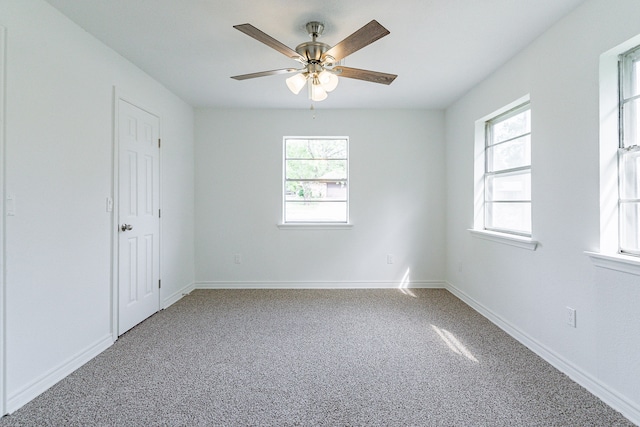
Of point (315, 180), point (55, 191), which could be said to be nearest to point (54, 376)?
point (55, 191)

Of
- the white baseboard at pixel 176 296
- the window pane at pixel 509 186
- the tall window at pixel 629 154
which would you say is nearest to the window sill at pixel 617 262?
the tall window at pixel 629 154

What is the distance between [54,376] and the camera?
2.06 m

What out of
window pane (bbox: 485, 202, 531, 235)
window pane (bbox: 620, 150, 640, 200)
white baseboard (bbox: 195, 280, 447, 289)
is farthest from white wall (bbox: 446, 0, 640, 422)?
white baseboard (bbox: 195, 280, 447, 289)

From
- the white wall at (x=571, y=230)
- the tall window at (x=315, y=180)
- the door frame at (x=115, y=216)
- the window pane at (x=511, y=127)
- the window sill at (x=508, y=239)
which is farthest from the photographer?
the tall window at (x=315, y=180)

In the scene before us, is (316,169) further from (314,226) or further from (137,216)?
(137,216)

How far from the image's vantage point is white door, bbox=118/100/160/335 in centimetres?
282

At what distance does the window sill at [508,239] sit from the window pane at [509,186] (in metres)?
0.36

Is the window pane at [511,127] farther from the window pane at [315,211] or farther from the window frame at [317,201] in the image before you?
the window pane at [315,211]

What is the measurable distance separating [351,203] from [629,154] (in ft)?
9.38

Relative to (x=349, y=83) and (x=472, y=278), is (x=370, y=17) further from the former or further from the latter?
(x=472, y=278)

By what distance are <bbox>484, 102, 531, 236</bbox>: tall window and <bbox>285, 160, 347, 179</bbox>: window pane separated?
1.82 meters

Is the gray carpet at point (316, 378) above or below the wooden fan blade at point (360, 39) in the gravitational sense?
below

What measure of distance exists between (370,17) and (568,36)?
52.7 inches

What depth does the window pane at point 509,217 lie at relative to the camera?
2.79 meters
